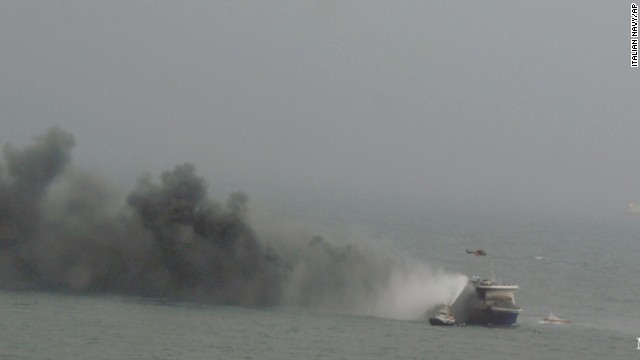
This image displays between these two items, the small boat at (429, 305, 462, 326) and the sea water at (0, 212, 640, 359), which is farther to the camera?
the small boat at (429, 305, 462, 326)

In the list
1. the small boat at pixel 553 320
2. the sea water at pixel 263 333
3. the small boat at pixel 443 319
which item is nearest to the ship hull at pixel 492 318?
the sea water at pixel 263 333

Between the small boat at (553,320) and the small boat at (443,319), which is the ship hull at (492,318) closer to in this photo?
the small boat at (443,319)

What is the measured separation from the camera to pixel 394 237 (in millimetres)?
194375

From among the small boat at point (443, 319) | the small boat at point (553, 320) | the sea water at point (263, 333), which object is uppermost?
the small boat at point (553, 320)

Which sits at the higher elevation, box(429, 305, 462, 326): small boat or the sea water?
box(429, 305, 462, 326): small boat

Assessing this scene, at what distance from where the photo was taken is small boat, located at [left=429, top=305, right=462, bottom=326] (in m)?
97.2

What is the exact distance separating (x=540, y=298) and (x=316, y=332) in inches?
1549

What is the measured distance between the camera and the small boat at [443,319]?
9719cm

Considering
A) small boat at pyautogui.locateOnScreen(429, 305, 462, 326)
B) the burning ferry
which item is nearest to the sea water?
small boat at pyautogui.locateOnScreen(429, 305, 462, 326)

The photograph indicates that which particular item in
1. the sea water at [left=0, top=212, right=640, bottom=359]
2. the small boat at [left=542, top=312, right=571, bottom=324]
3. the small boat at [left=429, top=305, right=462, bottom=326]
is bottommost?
the sea water at [left=0, top=212, right=640, bottom=359]

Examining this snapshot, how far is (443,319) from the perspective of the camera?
319 ft

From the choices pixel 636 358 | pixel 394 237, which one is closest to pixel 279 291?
pixel 636 358

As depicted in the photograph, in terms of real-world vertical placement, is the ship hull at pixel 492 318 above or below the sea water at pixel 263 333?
above

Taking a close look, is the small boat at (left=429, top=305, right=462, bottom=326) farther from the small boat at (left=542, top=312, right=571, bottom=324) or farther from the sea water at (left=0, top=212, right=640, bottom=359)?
the small boat at (left=542, top=312, right=571, bottom=324)
